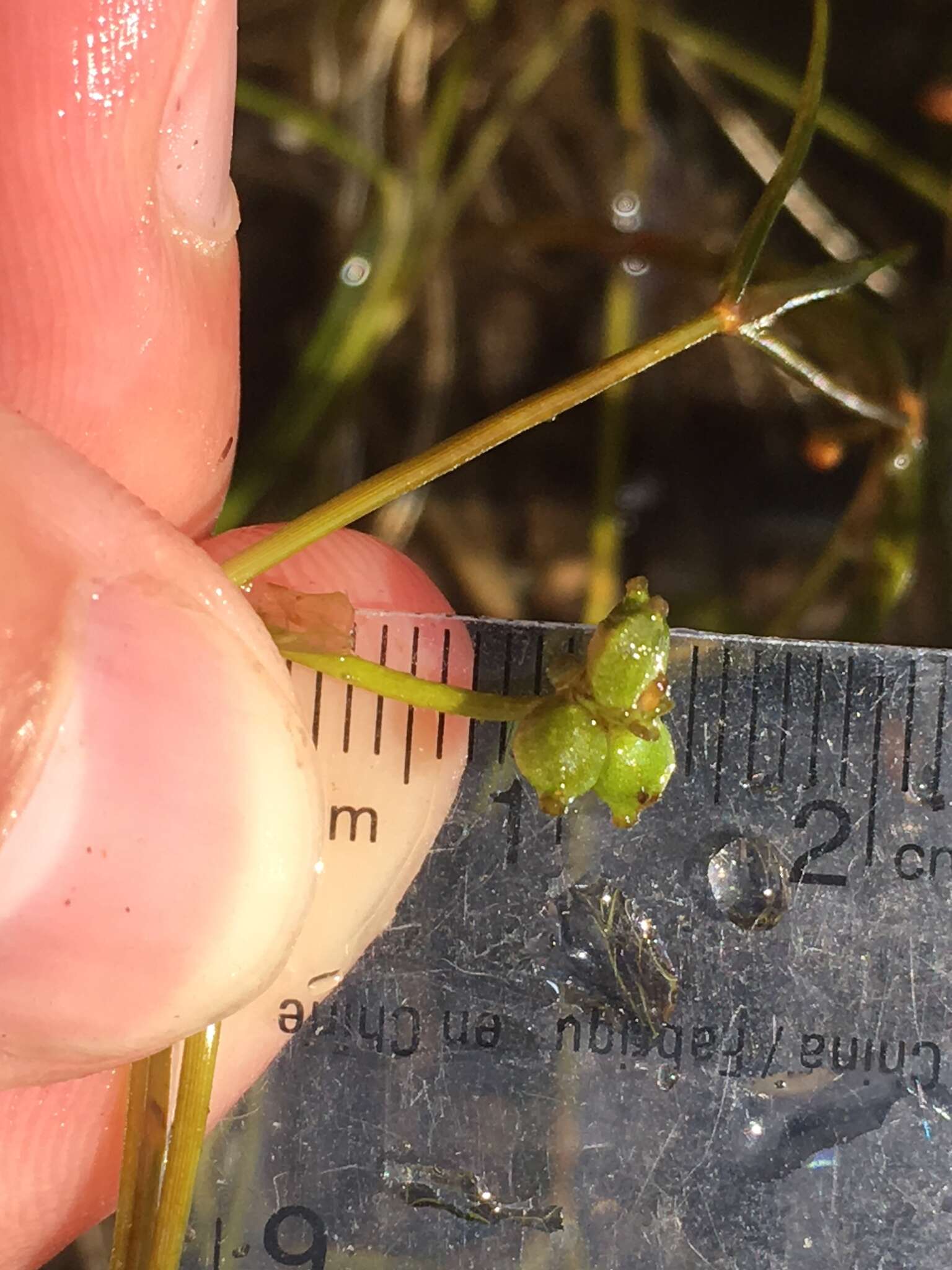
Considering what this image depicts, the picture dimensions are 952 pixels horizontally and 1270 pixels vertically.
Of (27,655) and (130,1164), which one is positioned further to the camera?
(130,1164)

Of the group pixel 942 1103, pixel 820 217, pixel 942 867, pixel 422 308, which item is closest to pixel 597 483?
pixel 422 308

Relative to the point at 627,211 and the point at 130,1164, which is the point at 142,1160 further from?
the point at 627,211

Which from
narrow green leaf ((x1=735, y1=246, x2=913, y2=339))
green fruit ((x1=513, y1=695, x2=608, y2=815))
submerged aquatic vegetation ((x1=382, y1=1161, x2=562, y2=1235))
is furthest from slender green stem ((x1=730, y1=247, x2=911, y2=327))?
submerged aquatic vegetation ((x1=382, y1=1161, x2=562, y2=1235))

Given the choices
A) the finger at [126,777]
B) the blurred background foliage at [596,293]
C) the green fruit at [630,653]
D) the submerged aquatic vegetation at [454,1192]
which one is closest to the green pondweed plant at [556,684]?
the green fruit at [630,653]

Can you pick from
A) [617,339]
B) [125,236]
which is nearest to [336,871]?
[125,236]

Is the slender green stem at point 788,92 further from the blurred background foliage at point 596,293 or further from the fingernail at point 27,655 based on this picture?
the fingernail at point 27,655

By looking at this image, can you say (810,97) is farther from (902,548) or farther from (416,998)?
(416,998)
